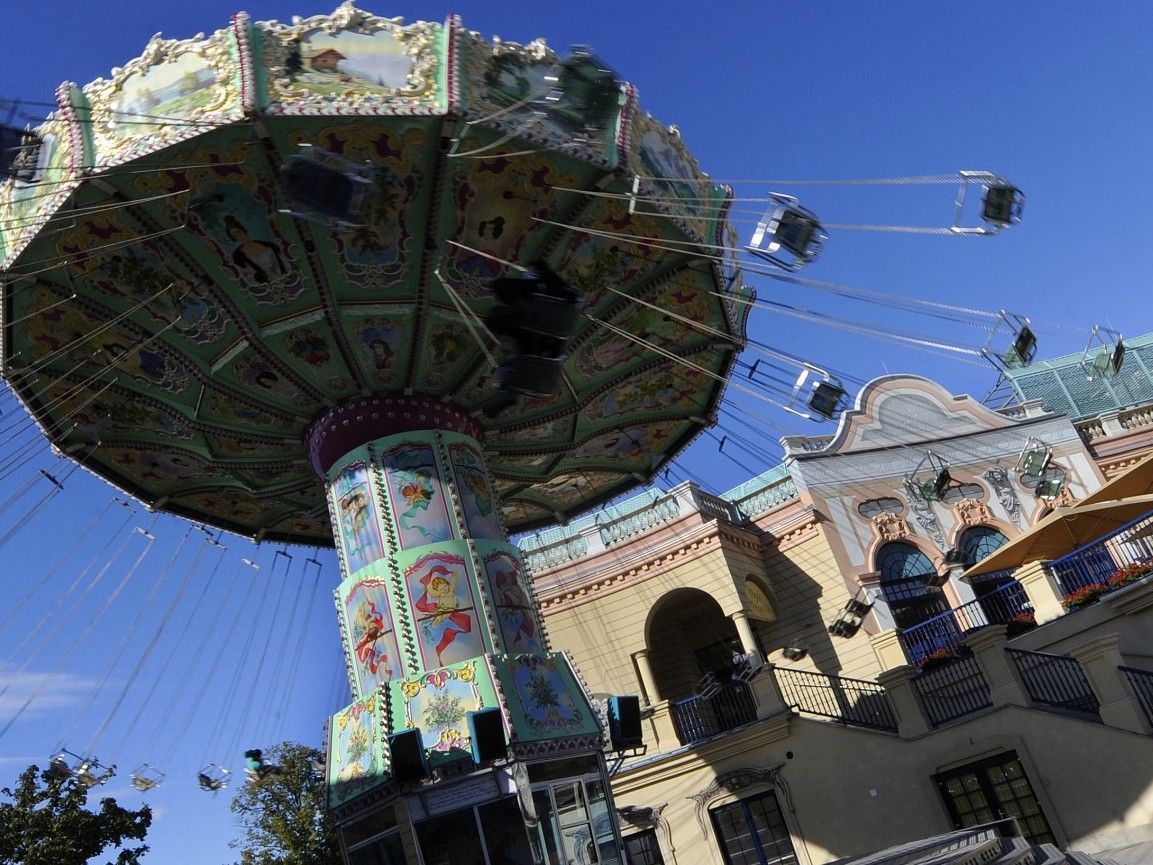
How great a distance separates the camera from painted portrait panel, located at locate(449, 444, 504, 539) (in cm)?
1348

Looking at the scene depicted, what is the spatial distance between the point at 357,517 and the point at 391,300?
292 cm

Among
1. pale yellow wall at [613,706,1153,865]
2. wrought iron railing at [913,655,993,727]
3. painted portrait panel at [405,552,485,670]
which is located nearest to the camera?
painted portrait panel at [405,552,485,670]

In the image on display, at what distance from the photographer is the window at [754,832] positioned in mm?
17203

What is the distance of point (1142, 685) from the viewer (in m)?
13.5

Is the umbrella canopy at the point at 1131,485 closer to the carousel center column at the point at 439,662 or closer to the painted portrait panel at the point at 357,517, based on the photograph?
the carousel center column at the point at 439,662

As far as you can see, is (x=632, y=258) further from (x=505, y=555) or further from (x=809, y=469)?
(x=809, y=469)

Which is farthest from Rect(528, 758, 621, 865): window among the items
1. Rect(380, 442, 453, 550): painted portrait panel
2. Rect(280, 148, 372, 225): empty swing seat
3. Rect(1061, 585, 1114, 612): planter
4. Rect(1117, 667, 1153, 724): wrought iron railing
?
Rect(1061, 585, 1114, 612): planter

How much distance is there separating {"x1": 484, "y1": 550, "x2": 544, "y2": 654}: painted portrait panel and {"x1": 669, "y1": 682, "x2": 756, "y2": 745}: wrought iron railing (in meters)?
6.70

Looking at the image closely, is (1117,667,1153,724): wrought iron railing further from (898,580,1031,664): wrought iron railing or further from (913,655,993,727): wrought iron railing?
(898,580,1031,664): wrought iron railing

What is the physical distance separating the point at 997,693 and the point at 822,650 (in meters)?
7.90

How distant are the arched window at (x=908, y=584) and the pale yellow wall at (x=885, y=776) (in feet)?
23.9

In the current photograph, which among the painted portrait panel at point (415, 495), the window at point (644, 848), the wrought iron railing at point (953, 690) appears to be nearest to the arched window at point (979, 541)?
the wrought iron railing at point (953, 690)

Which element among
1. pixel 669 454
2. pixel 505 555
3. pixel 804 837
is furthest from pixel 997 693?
pixel 505 555

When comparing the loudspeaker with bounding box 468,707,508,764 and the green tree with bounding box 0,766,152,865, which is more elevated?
the green tree with bounding box 0,766,152,865
